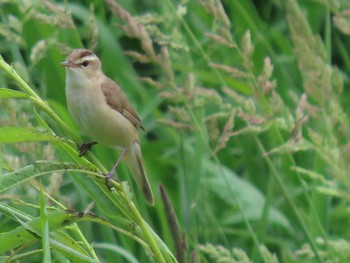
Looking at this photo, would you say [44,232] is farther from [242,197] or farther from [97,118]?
[242,197]

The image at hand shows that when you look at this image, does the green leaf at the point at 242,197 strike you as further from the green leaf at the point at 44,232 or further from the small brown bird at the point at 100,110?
the green leaf at the point at 44,232

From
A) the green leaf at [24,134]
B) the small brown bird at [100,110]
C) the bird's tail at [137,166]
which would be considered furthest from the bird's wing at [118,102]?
the green leaf at [24,134]

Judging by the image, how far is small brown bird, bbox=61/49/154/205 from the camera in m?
2.69

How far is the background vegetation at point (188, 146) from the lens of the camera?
160 centimetres

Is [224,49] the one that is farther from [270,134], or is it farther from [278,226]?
[278,226]

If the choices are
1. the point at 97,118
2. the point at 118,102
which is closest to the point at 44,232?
the point at 97,118

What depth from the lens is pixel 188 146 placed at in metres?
3.72

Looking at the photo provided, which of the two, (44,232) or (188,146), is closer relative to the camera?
(44,232)

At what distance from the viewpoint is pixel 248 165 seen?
4031 millimetres

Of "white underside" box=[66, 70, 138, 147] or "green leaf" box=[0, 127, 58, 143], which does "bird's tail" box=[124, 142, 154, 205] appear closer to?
"white underside" box=[66, 70, 138, 147]

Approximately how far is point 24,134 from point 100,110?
1255mm

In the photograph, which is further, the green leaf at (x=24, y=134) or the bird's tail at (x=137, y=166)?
the bird's tail at (x=137, y=166)

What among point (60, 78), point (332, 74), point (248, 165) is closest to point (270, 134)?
point (248, 165)

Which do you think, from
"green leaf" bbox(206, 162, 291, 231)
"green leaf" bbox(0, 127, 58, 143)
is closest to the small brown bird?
"green leaf" bbox(206, 162, 291, 231)
